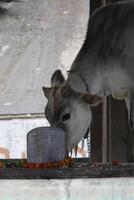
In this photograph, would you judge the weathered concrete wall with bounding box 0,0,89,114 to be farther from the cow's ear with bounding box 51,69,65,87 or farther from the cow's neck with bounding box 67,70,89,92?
the cow's neck with bounding box 67,70,89,92

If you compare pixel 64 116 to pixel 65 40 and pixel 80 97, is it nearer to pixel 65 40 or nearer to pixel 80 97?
pixel 80 97

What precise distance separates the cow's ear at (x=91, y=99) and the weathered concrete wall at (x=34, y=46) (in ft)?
8.82

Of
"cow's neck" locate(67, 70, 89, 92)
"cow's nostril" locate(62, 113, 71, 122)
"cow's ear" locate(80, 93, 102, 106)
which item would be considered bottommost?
"cow's nostril" locate(62, 113, 71, 122)

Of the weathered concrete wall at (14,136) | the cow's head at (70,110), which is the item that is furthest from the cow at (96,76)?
the weathered concrete wall at (14,136)

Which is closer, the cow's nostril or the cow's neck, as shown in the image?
the cow's nostril

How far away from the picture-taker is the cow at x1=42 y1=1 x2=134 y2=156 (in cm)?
475

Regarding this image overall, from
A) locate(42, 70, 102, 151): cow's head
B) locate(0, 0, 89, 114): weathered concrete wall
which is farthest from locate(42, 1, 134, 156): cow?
locate(0, 0, 89, 114): weathered concrete wall

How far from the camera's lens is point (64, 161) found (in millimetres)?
3893

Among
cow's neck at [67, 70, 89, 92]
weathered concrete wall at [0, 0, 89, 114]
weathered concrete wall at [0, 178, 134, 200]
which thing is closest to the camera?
weathered concrete wall at [0, 178, 134, 200]

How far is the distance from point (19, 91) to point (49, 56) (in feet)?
1.96

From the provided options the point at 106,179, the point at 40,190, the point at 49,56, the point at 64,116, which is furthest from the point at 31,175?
the point at 49,56

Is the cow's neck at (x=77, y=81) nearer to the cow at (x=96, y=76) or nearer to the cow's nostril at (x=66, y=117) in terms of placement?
the cow at (x=96, y=76)

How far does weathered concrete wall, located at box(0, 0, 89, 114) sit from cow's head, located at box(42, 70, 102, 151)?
2.58m

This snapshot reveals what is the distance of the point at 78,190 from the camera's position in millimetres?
3186
